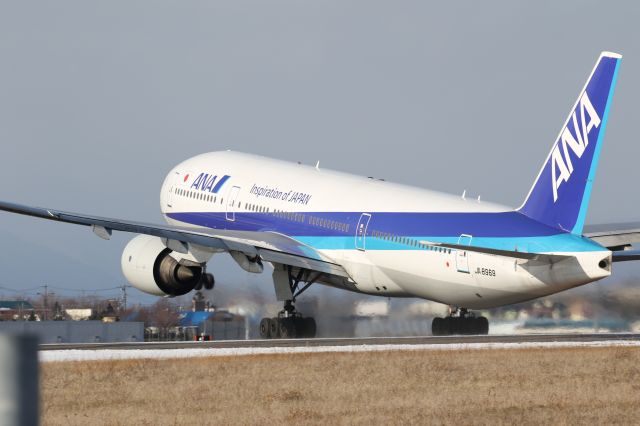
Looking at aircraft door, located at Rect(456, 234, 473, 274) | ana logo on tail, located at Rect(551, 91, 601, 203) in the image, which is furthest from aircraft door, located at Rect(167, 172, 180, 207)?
ana logo on tail, located at Rect(551, 91, 601, 203)

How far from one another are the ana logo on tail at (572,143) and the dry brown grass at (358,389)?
19.1ft

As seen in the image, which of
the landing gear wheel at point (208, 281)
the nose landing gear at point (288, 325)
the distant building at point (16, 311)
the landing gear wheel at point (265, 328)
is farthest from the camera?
the distant building at point (16, 311)

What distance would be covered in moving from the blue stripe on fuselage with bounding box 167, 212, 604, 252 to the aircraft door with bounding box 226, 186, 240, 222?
0.19 m

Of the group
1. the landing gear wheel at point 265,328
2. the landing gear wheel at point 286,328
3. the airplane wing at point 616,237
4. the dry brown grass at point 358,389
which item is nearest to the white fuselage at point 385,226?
the landing gear wheel at point 286,328

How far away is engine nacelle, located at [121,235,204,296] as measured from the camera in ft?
115

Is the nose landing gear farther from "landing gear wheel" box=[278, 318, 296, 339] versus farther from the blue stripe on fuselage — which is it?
the blue stripe on fuselage

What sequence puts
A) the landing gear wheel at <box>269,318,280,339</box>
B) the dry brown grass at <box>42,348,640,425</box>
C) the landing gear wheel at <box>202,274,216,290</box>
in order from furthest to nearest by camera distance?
1. the landing gear wheel at <box>202,274,216,290</box>
2. the landing gear wheel at <box>269,318,280,339</box>
3. the dry brown grass at <box>42,348,640,425</box>

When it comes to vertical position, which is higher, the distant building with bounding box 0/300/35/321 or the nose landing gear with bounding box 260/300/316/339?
the distant building with bounding box 0/300/35/321

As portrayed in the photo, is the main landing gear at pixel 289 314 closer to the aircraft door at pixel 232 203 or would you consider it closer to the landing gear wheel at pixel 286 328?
the landing gear wheel at pixel 286 328

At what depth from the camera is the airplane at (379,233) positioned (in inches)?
1057

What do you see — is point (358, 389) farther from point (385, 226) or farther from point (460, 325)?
point (460, 325)

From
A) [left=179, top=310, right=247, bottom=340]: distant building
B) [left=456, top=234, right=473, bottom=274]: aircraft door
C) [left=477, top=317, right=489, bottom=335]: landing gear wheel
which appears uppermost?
[left=456, top=234, right=473, bottom=274]: aircraft door

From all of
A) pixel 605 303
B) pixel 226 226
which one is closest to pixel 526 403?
pixel 605 303

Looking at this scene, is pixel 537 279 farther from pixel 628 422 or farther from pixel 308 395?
pixel 628 422
